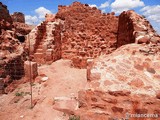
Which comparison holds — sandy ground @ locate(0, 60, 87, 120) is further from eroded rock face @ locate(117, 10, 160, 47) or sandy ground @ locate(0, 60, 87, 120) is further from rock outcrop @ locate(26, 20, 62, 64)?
eroded rock face @ locate(117, 10, 160, 47)

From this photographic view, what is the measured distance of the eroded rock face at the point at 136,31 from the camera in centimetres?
570

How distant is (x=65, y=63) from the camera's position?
11359 mm

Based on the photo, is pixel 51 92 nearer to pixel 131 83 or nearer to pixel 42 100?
pixel 42 100

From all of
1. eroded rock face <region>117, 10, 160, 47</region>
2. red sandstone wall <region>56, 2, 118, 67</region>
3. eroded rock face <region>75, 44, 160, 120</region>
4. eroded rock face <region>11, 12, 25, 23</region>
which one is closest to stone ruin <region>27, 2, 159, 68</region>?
red sandstone wall <region>56, 2, 118, 67</region>

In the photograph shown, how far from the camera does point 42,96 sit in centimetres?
657

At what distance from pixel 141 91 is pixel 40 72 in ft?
18.8

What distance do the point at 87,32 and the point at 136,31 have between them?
5.30m

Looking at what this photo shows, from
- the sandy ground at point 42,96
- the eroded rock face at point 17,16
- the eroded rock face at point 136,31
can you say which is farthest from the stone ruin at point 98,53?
the eroded rock face at point 17,16

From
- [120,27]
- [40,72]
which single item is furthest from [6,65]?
[120,27]

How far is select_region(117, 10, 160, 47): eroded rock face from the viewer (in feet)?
18.7

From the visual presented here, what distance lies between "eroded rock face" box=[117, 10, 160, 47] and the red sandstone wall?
76cm

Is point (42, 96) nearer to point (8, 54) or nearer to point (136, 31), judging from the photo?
point (8, 54)

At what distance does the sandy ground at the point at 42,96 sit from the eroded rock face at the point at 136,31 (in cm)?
286

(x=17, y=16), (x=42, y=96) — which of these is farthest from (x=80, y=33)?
(x=17, y=16)
